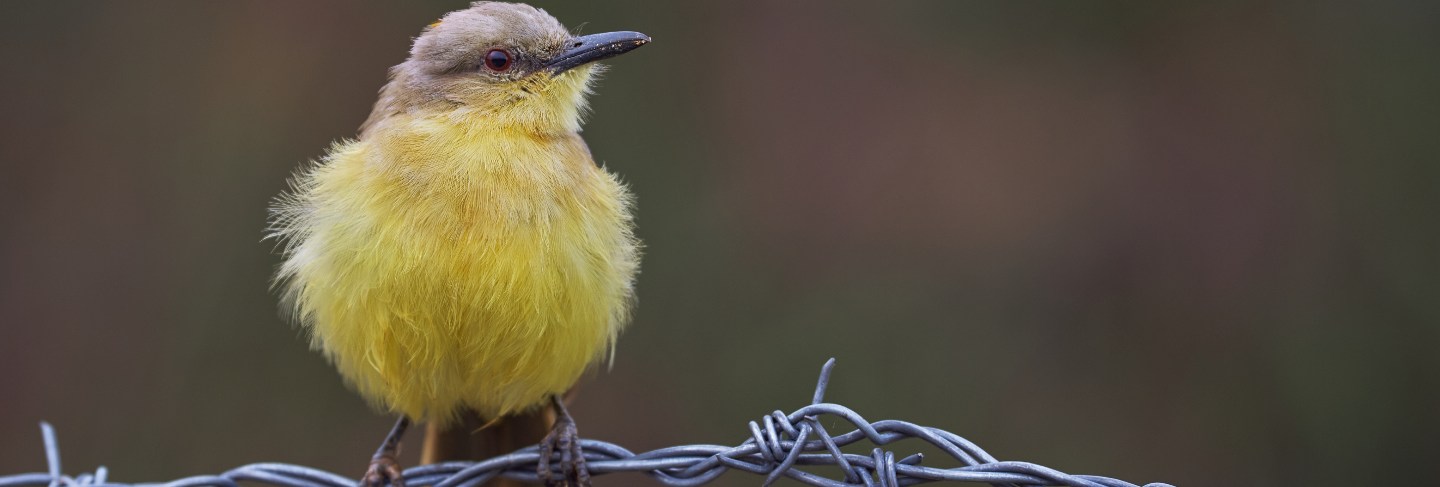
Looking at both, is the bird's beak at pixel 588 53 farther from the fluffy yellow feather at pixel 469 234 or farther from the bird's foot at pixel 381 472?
the bird's foot at pixel 381 472

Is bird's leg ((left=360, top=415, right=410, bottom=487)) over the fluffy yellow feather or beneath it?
beneath

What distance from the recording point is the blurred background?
623 cm

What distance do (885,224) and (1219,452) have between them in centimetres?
203

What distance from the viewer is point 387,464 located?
423cm

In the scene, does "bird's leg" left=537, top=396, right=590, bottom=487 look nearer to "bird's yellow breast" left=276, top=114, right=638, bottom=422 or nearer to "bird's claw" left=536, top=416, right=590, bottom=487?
"bird's claw" left=536, top=416, right=590, bottom=487

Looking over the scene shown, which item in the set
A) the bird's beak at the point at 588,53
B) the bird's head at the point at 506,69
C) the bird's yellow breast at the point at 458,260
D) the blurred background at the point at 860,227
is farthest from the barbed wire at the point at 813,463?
the blurred background at the point at 860,227

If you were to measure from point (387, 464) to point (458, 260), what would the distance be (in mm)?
1036

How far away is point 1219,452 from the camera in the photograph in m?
6.15

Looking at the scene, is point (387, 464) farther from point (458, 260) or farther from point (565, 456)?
point (458, 260)

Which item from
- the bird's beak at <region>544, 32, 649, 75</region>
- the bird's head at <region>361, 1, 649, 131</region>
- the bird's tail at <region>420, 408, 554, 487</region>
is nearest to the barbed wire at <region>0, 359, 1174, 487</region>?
the bird's tail at <region>420, 408, 554, 487</region>

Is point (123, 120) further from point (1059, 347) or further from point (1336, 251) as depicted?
point (1336, 251)

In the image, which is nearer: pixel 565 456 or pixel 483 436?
pixel 565 456

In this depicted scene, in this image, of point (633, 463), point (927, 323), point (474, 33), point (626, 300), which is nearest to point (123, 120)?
point (474, 33)

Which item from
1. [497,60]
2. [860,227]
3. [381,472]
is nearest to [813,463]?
[381,472]
